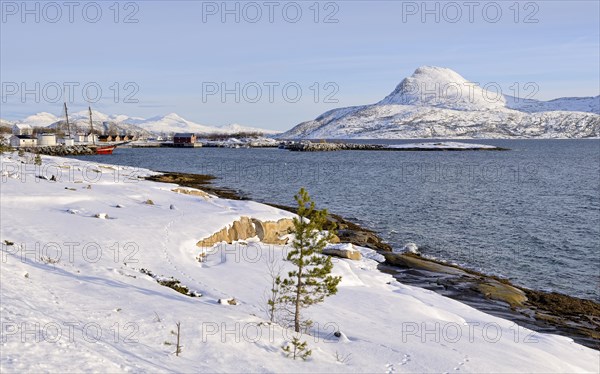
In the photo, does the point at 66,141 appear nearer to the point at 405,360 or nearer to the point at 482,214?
the point at 482,214

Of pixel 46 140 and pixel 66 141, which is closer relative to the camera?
pixel 46 140

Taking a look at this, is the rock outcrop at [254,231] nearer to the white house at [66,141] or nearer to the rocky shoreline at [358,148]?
the white house at [66,141]

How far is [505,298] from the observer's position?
875 inches

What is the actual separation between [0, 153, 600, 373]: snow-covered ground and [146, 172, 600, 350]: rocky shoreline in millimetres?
1996

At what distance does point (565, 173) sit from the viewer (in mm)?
93875

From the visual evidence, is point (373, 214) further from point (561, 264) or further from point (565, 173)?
point (565, 173)

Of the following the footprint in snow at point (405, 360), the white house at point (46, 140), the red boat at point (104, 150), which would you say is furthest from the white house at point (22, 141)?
the footprint in snow at point (405, 360)

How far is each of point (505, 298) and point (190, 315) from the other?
1550 cm

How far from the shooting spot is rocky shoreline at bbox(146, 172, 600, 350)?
763 inches

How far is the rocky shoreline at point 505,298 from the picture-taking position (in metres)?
19.4

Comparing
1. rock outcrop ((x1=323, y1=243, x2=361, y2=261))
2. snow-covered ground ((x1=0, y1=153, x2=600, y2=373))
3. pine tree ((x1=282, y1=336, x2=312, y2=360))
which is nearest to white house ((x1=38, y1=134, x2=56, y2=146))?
snow-covered ground ((x1=0, y1=153, x2=600, y2=373))

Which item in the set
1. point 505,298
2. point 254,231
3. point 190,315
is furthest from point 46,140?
point 190,315

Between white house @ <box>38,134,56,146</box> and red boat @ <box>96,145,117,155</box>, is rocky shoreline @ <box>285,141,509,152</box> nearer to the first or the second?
red boat @ <box>96,145,117,155</box>

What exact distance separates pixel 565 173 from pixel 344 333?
9477 cm
